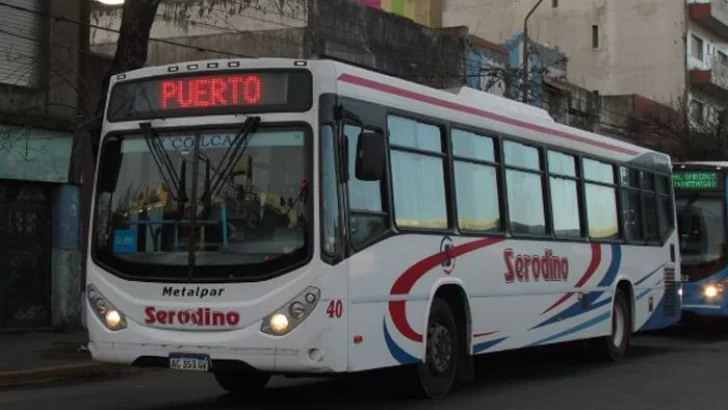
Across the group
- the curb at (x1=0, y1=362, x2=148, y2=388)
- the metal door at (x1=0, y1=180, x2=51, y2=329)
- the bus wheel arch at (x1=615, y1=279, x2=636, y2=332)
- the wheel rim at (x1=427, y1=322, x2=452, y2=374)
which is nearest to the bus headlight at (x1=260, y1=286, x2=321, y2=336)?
the wheel rim at (x1=427, y1=322, x2=452, y2=374)

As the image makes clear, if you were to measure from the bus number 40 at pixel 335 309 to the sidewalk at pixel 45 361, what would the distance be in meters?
5.62

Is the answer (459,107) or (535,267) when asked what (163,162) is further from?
(535,267)

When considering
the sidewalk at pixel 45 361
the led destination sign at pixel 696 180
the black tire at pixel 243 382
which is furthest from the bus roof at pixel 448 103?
the sidewalk at pixel 45 361

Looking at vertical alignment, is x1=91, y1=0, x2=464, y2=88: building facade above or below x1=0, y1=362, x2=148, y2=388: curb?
above

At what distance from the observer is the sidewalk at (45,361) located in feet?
39.7

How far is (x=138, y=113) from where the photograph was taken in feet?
28.8

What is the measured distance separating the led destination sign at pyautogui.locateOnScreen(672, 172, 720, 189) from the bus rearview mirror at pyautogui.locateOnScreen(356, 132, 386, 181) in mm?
11323

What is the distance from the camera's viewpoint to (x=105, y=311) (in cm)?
856

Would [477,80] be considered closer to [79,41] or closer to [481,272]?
[79,41]

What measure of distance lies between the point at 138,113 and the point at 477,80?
20789mm

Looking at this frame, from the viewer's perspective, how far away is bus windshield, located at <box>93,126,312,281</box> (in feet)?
26.6

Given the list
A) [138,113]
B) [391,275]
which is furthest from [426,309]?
[138,113]

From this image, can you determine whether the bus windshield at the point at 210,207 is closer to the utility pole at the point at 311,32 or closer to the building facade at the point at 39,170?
the building facade at the point at 39,170

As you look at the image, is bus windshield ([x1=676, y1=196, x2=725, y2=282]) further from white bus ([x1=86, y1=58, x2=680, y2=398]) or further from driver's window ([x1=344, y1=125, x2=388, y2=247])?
driver's window ([x1=344, y1=125, x2=388, y2=247])
